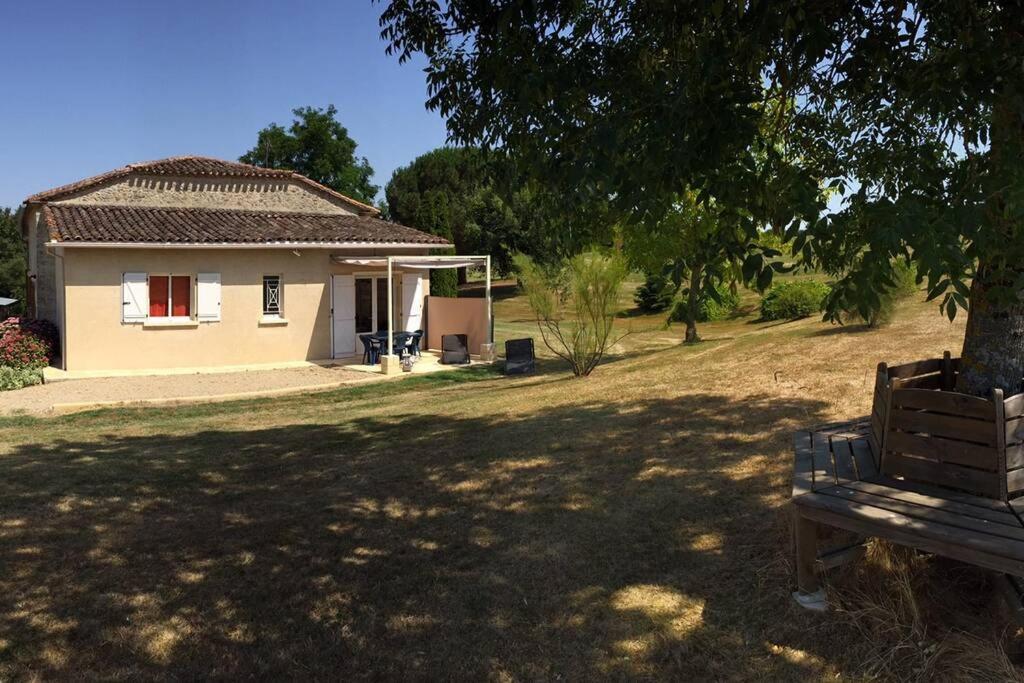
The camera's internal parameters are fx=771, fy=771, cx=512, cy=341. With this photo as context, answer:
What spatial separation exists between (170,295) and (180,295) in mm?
241

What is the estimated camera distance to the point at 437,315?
21484mm

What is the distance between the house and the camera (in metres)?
17.1

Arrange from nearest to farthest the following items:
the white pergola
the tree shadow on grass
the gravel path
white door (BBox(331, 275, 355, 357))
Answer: the tree shadow on grass
the gravel path
the white pergola
white door (BBox(331, 275, 355, 357))

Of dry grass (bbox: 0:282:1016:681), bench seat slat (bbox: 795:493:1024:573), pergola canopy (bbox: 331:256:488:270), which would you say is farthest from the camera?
pergola canopy (bbox: 331:256:488:270)

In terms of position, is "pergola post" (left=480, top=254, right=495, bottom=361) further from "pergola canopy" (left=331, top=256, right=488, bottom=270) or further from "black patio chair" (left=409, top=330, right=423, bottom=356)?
"black patio chair" (left=409, top=330, right=423, bottom=356)

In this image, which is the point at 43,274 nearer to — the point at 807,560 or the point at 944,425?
the point at 807,560

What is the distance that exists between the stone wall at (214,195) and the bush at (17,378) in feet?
18.1

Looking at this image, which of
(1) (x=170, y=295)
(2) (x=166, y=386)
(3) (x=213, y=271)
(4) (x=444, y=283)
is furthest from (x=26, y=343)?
(4) (x=444, y=283)

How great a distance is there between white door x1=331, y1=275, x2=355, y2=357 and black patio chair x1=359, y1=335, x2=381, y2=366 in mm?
1265

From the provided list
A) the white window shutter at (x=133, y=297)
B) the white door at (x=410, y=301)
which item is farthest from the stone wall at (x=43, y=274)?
the white door at (x=410, y=301)

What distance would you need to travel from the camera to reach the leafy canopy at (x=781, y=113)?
3160 mm

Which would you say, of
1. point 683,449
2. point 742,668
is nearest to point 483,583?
point 742,668

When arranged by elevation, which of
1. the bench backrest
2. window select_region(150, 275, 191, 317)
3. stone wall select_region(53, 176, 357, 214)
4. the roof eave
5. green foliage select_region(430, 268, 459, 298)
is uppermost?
stone wall select_region(53, 176, 357, 214)

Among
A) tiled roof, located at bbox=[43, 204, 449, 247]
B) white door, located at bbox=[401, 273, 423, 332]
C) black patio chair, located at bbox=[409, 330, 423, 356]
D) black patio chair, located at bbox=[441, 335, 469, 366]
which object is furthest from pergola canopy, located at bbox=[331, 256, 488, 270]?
black patio chair, located at bbox=[441, 335, 469, 366]
